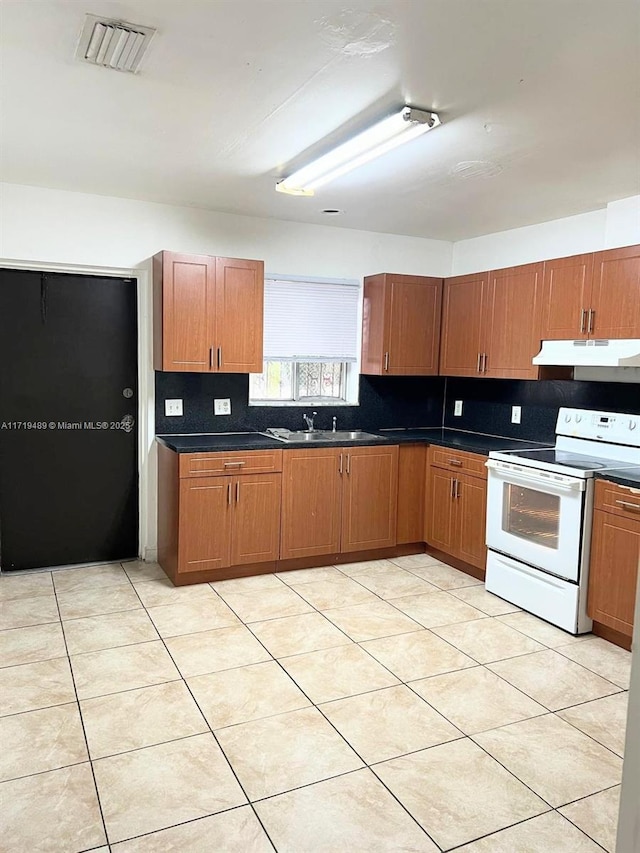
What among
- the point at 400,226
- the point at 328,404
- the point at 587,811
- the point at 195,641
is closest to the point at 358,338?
the point at 328,404

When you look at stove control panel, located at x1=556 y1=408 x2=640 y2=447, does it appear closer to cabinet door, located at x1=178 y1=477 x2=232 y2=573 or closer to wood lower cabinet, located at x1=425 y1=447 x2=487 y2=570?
wood lower cabinet, located at x1=425 y1=447 x2=487 y2=570

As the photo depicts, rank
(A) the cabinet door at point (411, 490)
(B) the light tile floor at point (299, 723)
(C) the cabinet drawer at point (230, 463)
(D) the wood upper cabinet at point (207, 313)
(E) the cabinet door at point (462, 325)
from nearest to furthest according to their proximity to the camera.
→ (B) the light tile floor at point (299, 723) < (C) the cabinet drawer at point (230, 463) < (D) the wood upper cabinet at point (207, 313) < (E) the cabinet door at point (462, 325) < (A) the cabinet door at point (411, 490)

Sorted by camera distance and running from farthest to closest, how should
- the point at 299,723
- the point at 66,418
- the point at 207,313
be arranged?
the point at 66,418 → the point at 207,313 → the point at 299,723

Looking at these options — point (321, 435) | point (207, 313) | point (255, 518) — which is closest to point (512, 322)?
point (321, 435)

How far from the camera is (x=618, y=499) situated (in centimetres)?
333

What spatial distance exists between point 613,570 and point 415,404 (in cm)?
242

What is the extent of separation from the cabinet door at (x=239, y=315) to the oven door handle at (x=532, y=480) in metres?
1.71

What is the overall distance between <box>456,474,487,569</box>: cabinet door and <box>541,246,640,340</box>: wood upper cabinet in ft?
3.57

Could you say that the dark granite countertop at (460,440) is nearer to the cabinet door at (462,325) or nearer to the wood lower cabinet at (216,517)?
the cabinet door at (462,325)

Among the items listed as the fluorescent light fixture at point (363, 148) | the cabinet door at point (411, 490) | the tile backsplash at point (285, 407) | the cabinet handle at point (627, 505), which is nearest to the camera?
the fluorescent light fixture at point (363, 148)

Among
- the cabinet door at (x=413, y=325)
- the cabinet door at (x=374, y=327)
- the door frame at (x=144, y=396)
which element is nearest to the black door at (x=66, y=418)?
the door frame at (x=144, y=396)

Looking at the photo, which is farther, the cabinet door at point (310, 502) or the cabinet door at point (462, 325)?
the cabinet door at point (462, 325)

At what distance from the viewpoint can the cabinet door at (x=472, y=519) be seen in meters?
4.33

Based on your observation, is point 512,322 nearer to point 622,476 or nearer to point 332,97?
point 622,476
